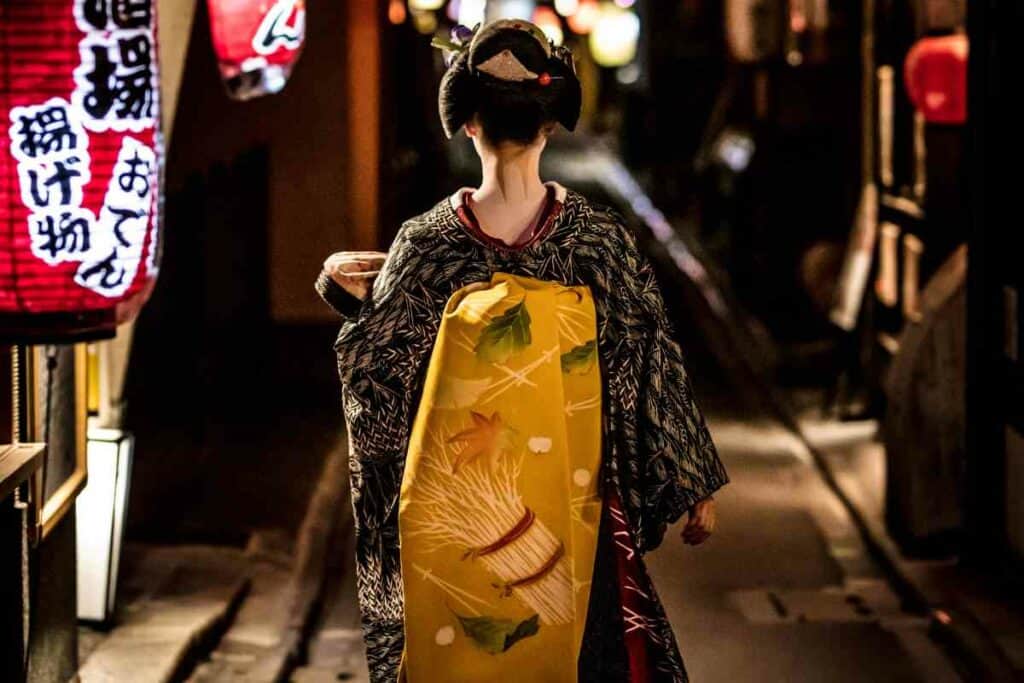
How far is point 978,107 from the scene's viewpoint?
410 inches

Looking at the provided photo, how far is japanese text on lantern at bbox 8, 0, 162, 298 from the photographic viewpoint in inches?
219

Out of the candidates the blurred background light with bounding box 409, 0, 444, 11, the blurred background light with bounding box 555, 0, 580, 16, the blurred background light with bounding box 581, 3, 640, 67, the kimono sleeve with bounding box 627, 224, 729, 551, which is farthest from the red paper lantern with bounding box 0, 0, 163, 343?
the blurred background light with bounding box 555, 0, 580, 16

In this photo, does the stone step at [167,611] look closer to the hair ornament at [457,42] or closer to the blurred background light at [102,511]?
the blurred background light at [102,511]

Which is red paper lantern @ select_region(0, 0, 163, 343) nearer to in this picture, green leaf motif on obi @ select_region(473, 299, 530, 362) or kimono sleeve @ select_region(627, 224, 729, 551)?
green leaf motif on obi @ select_region(473, 299, 530, 362)

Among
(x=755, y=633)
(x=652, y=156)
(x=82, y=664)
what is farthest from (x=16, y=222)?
(x=652, y=156)

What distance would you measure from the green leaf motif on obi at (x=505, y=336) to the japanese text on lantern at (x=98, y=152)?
4.37 ft

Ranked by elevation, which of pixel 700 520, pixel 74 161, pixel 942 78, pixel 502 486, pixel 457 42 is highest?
pixel 942 78

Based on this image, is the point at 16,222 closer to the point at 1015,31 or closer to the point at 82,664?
the point at 82,664

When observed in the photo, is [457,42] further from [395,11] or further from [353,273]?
[395,11]

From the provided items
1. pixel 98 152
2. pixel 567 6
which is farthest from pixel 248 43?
pixel 567 6

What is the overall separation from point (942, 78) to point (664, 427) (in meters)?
7.12

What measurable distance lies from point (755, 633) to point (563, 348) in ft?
15.0

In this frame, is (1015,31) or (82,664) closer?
(82,664)

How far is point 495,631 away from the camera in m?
5.45
